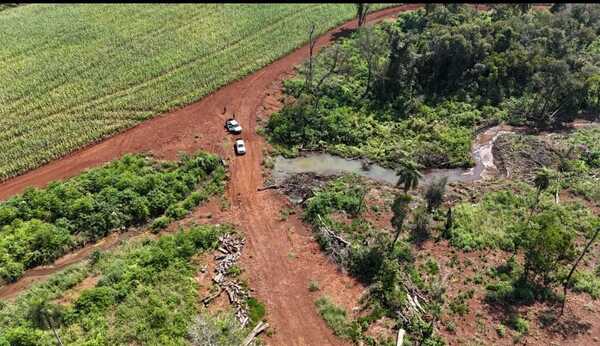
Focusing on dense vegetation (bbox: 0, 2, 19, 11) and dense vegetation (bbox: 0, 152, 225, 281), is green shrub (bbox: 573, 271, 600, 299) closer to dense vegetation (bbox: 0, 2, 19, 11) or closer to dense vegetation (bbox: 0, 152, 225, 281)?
dense vegetation (bbox: 0, 152, 225, 281)

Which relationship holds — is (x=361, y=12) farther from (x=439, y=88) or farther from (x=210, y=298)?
(x=210, y=298)

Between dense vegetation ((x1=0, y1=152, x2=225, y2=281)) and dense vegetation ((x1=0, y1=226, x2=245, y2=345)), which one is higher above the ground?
dense vegetation ((x1=0, y1=152, x2=225, y2=281))

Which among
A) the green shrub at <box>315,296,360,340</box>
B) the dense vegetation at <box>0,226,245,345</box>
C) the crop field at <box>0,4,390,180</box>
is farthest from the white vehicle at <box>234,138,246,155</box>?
the green shrub at <box>315,296,360,340</box>

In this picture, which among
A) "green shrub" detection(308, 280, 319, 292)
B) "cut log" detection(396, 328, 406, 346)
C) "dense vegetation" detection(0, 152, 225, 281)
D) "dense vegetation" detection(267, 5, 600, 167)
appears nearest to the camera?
"cut log" detection(396, 328, 406, 346)

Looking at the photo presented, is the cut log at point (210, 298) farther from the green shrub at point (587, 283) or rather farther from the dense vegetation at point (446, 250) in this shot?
the green shrub at point (587, 283)

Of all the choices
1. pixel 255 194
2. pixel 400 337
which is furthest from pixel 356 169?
pixel 400 337
